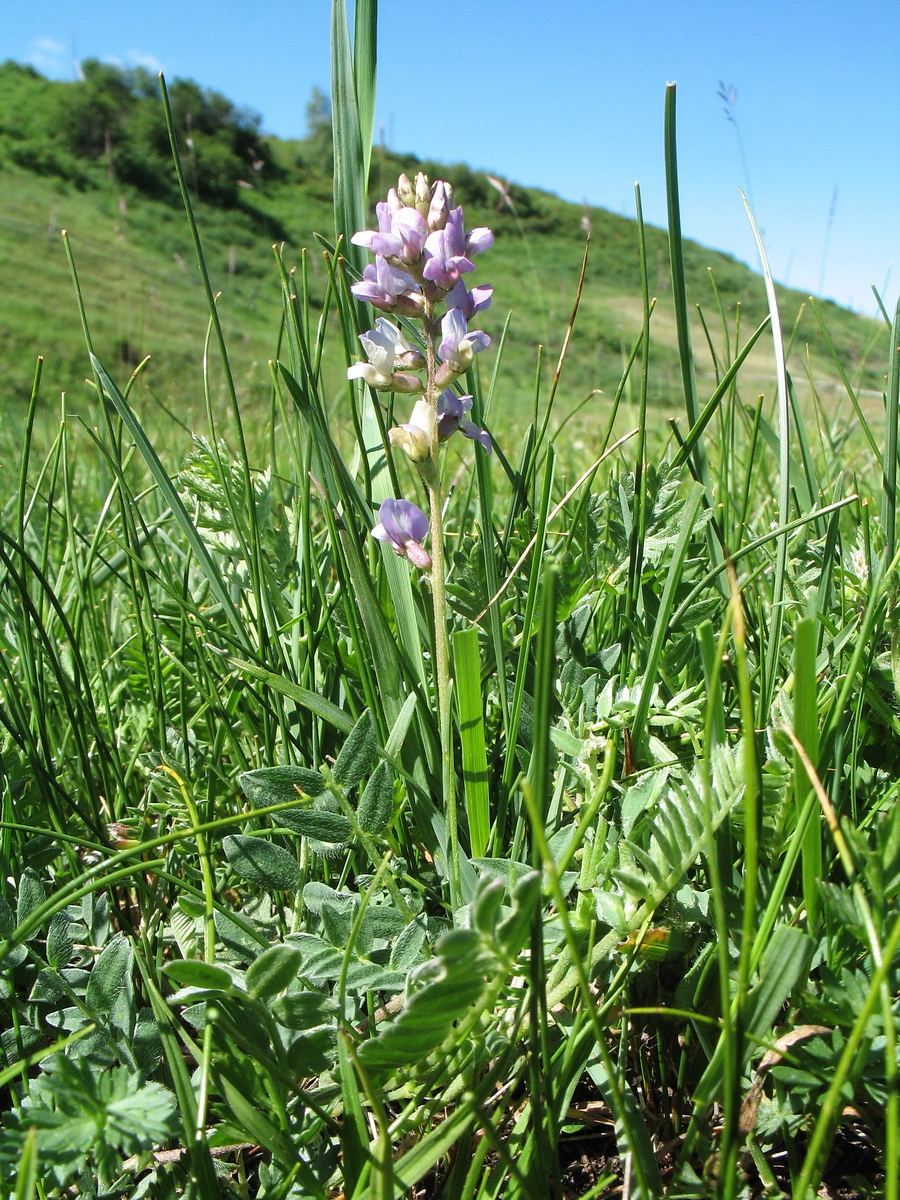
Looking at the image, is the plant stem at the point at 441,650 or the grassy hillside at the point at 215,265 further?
the grassy hillside at the point at 215,265

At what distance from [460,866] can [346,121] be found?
2.07 ft

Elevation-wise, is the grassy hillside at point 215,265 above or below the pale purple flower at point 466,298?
above

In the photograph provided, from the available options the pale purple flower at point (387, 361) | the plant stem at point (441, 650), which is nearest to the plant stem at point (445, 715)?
the plant stem at point (441, 650)

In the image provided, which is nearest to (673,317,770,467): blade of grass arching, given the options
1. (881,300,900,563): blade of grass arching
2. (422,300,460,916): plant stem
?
(881,300,900,563): blade of grass arching

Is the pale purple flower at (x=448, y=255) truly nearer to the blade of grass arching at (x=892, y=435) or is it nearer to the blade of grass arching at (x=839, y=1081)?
the blade of grass arching at (x=892, y=435)

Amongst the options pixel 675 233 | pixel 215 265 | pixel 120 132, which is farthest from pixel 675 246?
pixel 120 132

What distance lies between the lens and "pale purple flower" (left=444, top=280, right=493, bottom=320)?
68 cm

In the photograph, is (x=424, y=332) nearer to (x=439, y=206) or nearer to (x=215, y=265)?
(x=439, y=206)

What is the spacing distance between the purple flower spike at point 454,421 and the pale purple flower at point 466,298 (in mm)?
68

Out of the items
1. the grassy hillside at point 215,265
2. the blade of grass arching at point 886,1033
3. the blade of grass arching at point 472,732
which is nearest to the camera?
the blade of grass arching at point 886,1033

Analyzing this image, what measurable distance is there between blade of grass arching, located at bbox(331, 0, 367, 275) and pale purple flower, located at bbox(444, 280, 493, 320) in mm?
126

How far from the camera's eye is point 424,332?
687 mm

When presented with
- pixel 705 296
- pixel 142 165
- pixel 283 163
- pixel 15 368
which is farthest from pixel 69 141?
pixel 705 296

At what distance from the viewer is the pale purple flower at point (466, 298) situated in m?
0.68
